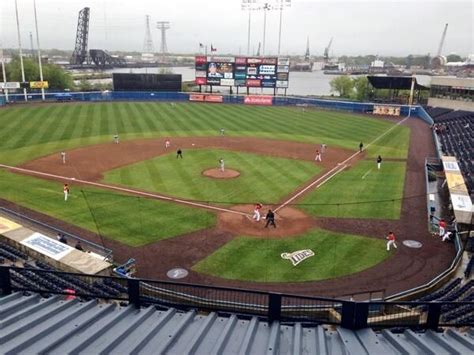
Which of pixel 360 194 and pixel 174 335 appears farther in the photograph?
pixel 360 194

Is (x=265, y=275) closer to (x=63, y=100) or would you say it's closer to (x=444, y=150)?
(x=444, y=150)

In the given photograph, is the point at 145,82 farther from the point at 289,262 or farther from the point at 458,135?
the point at 289,262

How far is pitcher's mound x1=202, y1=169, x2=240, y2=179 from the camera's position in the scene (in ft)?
105

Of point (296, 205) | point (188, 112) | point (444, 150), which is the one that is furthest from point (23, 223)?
point (188, 112)

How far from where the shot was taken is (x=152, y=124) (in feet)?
179

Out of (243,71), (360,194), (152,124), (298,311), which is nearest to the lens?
(298,311)

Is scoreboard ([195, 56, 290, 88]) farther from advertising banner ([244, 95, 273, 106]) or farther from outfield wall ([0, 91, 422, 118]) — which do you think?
outfield wall ([0, 91, 422, 118])

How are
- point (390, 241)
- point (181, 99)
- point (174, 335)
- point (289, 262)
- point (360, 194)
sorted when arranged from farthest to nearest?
point (181, 99)
point (360, 194)
point (390, 241)
point (289, 262)
point (174, 335)

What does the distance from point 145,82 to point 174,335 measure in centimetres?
7945

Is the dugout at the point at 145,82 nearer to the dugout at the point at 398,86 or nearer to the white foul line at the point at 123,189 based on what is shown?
the dugout at the point at 398,86

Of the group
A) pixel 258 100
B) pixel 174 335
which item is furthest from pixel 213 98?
pixel 174 335

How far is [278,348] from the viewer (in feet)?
22.0

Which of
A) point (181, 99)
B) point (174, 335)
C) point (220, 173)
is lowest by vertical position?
point (220, 173)

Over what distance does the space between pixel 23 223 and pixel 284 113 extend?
52.4 meters
